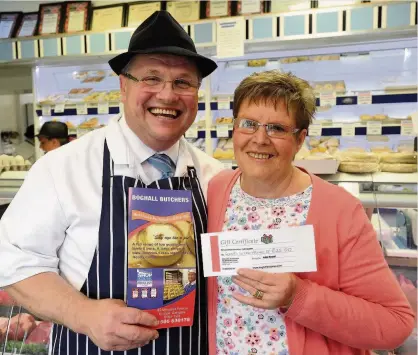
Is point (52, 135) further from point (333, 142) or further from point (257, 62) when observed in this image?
point (333, 142)

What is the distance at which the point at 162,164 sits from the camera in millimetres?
1432

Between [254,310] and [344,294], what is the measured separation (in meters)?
0.28

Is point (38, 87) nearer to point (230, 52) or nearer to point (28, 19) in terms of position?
point (28, 19)

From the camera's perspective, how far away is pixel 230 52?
3.33 metres

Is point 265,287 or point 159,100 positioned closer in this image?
point 265,287

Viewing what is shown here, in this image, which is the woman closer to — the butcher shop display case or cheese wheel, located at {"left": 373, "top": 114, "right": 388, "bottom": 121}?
the butcher shop display case

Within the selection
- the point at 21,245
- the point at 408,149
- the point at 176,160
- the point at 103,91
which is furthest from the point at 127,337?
the point at 103,91

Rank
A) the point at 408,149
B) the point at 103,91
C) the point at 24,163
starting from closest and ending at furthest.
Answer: the point at 24,163 → the point at 408,149 → the point at 103,91

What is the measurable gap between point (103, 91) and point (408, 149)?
12.2 feet

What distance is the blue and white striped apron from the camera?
4.07 feet

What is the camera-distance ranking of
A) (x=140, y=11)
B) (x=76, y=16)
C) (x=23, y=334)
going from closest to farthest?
(x=23, y=334), (x=140, y=11), (x=76, y=16)

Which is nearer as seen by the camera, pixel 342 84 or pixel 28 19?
pixel 342 84

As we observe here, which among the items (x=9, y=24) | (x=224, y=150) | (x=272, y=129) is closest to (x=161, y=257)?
(x=272, y=129)

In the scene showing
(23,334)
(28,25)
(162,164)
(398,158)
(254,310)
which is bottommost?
(23,334)
